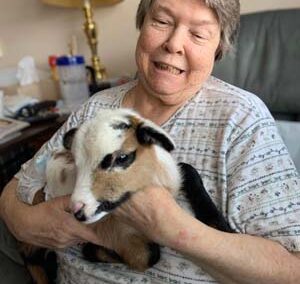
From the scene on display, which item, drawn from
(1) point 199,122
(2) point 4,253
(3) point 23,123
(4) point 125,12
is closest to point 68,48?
(4) point 125,12

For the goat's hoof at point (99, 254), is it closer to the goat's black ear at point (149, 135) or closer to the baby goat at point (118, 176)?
the baby goat at point (118, 176)

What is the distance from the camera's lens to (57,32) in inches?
78.4

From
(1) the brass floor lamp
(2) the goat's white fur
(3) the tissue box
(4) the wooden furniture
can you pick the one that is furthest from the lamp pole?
(2) the goat's white fur

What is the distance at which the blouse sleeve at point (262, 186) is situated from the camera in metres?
0.72

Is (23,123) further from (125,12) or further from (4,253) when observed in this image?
(125,12)

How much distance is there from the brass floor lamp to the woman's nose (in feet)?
3.08

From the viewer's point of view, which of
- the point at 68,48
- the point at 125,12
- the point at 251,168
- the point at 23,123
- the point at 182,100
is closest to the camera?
the point at 251,168

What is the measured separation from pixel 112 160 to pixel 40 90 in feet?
4.41

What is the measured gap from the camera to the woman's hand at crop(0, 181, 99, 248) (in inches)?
31.7

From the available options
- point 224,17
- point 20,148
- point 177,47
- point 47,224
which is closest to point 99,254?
point 47,224

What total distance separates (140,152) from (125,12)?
1.24 metres

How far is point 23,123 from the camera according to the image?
1.47 metres

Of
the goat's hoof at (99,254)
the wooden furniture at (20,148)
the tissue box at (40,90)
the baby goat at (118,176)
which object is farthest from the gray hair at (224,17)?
the tissue box at (40,90)

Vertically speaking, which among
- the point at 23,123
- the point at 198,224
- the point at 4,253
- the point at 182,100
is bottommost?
the point at 4,253
